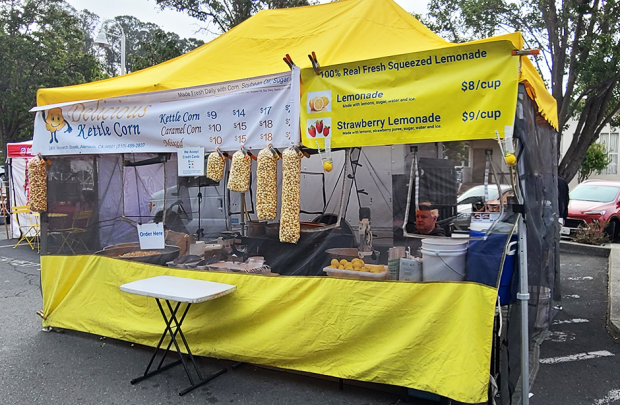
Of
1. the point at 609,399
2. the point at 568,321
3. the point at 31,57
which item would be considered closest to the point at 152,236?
the point at 609,399

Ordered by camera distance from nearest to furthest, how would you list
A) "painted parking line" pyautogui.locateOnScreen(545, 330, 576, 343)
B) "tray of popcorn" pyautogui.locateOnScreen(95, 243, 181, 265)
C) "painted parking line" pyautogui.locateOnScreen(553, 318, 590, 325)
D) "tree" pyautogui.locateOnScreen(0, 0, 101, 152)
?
"tray of popcorn" pyautogui.locateOnScreen(95, 243, 181, 265) → "painted parking line" pyautogui.locateOnScreen(545, 330, 576, 343) → "painted parking line" pyautogui.locateOnScreen(553, 318, 590, 325) → "tree" pyautogui.locateOnScreen(0, 0, 101, 152)

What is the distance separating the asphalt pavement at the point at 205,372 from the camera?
12.2 ft

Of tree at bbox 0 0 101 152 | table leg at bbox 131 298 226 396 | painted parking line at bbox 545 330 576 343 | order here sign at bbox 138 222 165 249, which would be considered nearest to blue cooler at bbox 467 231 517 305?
painted parking line at bbox 545 330 576 343

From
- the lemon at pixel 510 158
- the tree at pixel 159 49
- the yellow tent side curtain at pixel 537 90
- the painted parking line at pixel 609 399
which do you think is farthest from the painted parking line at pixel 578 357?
the tree at pixel 159 49

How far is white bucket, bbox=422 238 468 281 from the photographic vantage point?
3.34 m

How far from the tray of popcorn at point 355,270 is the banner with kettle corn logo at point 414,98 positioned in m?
1.01

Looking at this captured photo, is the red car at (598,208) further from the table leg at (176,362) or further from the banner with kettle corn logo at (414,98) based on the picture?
the table leg at (176,362)

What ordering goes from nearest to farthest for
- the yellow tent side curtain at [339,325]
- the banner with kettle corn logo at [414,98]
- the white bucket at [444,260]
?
1. the banner with kettle corn logo at [414,98]
2. the yellow tent side curtain at [339,325]
3. the white bucket at [444,260]

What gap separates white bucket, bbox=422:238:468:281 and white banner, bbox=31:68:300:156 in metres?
1.41

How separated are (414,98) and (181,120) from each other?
2.28 metres

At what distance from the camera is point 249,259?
4.31 meters

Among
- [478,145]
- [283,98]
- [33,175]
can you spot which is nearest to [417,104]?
[478,145]

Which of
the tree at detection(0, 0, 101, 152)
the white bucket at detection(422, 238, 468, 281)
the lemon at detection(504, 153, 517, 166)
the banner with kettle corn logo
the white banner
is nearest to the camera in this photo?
the lemon at detection(504, 153, 517, 166)

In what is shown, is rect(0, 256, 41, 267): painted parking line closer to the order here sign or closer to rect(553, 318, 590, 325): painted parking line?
the order here sign
